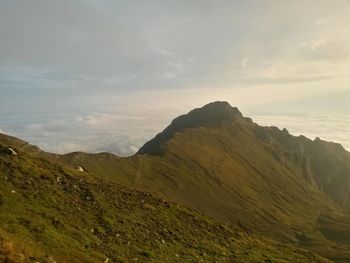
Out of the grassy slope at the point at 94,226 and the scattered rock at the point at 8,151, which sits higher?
the scattered rock at the point at 8,151

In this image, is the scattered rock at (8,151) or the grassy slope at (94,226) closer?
the grassy slope at (94,226)

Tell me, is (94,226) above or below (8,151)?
below

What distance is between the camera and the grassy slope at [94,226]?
31.8 meters

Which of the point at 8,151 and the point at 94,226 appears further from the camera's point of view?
the point at 8,151

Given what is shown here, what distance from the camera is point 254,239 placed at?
61250mm

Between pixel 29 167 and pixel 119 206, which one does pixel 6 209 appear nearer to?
pixel 29 167

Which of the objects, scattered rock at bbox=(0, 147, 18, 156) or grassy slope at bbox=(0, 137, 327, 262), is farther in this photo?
scattered rock at bbox=(0, 147, 18, 156)

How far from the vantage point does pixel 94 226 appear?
3994 centimetres

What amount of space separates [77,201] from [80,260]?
45.2ft

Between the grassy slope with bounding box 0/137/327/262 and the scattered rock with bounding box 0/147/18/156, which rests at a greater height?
the scattered rock with bounding box 0/147/18/156

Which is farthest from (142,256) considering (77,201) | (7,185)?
(7,185)

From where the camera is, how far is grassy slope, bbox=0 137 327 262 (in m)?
31.8

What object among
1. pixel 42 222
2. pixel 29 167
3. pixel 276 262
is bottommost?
pixel 276 262

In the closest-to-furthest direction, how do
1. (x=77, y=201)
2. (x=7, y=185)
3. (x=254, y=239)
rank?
(x=7, y=185)
(x=77, y=201)
(x=254, y=239)
